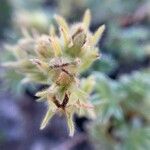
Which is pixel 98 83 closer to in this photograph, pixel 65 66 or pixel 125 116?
pixel 125 116

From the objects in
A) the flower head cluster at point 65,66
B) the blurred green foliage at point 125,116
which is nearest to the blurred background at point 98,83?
the blurred green foliage at point 125,116

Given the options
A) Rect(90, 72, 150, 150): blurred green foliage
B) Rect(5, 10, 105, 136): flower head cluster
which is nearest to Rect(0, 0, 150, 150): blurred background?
Rect(90, 72, 150, 150): blurred green foliage

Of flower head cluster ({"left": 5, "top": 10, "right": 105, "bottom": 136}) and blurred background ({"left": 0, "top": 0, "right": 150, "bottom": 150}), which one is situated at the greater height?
flower head cluster ({"left": 5, "top": 10, "right": 105, "bottom": 136})

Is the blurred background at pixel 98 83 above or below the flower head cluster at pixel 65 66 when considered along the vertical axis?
below

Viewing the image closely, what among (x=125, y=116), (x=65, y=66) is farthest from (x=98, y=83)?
(x=65, y=66)

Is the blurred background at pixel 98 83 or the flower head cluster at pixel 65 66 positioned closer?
the flower head cluster at pixel 65 66

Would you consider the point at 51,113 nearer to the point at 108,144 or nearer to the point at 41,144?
the point at 108,144

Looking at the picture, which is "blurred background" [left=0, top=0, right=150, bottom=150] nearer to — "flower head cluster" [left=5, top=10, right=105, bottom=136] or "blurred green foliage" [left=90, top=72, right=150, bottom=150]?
"blurred green foliage" [left=90, top=72, right=150, bottom=150]

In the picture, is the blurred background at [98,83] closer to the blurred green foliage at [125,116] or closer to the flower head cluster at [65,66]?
the blurred green foliage at [125,116]

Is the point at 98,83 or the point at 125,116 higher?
the point at 98,83
